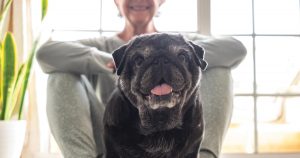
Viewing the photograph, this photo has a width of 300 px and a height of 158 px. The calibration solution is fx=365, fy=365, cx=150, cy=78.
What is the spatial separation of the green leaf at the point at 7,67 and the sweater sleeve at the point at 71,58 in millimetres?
397

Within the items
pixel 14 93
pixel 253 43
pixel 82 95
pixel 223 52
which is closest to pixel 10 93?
pixel 14 93

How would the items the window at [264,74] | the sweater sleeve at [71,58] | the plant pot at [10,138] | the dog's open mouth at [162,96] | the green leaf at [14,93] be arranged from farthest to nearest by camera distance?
the window at [264,74], the green leaf at [14,93], the plant pot at [10,138], the sweater sleeve at [71,58], the dog's open mouth at [162,96]

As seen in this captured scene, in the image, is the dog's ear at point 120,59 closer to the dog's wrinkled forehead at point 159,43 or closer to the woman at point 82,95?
the dog's wrinkled forehead at point 159,43

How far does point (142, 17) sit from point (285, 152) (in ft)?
3.18

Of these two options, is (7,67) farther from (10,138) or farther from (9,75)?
(10,138)

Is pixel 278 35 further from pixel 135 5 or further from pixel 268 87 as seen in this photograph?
pixel 135 5

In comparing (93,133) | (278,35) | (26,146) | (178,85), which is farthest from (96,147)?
(278,35)

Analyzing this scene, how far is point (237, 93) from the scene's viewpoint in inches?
67.4

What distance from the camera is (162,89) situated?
560 mm

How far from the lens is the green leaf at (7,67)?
48.8 inches

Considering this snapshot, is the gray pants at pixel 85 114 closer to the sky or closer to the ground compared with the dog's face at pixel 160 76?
closer to the ground

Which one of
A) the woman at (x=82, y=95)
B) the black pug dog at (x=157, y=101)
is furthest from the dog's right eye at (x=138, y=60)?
the woman at (x=82, y=95)

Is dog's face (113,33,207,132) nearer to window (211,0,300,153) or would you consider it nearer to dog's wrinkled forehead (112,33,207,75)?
dog's wrinkled forehead (112,33,207,75)

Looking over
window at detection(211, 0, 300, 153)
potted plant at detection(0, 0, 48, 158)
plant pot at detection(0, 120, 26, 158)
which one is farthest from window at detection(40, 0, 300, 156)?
plant pot at detection(0, 120, 26, 158)
